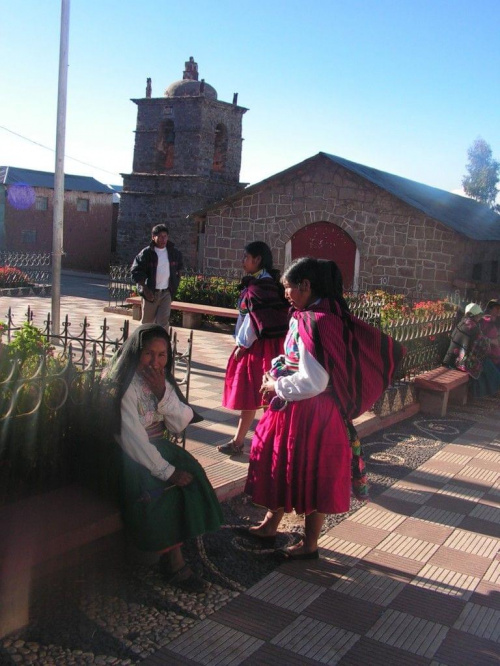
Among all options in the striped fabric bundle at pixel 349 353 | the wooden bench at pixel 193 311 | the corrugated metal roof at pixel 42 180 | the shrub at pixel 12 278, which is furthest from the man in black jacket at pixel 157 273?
the corrugated metal roof at pixel 42 180

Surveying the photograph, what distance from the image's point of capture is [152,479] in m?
3.75

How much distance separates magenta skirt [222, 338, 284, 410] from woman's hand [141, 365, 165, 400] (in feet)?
5.74

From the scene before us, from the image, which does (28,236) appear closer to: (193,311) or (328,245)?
(328,245)

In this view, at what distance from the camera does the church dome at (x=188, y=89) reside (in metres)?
31.5

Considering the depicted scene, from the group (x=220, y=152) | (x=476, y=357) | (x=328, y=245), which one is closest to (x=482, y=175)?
(x=220, y=152)

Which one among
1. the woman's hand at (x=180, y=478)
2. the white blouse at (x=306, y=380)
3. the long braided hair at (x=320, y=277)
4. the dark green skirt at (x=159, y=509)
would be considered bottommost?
the dark green skirt at (x=159, y=509)

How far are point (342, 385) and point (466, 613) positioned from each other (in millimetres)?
1368

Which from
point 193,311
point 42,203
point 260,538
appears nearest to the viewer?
point 260,538

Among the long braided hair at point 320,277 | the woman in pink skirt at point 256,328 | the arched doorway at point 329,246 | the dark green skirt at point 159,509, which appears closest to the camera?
the dark green skirt at point 159,509

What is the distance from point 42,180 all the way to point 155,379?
36.8 meters

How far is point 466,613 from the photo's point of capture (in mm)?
3723

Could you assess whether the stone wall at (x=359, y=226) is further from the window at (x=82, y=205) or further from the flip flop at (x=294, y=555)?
the window at (x=82, y=205)

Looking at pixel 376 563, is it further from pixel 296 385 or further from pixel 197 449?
pixel 197 449

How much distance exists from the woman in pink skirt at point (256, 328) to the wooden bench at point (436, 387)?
316cm
